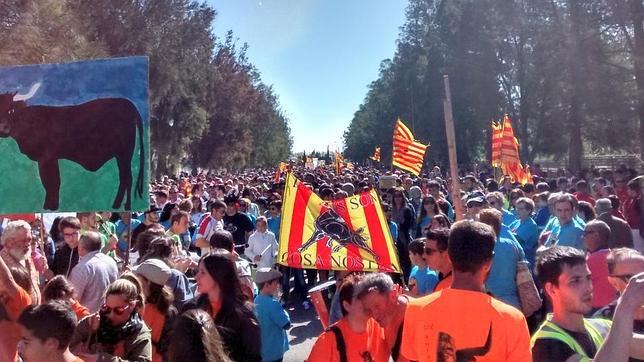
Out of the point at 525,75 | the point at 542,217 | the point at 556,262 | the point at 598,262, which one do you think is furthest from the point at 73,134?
the point at 525,75

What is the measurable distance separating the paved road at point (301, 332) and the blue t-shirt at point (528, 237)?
9.35ft

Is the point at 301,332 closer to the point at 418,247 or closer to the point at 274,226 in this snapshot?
the point at 274,226

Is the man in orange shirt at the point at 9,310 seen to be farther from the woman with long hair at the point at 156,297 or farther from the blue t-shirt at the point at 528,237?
the blue t-shirt at the point at 528,237

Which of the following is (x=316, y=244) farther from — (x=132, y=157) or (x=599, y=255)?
(x=599, y=255)

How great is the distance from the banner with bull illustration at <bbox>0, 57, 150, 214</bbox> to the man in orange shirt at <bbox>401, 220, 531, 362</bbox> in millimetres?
2793

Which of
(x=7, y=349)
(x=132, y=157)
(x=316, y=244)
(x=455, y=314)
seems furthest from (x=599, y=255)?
(x=7, y=349)

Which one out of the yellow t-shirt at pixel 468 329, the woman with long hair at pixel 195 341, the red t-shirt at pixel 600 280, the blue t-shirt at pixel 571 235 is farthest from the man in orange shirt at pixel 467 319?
the blue t-shirt at pixel 571 235

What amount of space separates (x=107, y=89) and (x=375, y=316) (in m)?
2.76

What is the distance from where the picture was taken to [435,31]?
169ft

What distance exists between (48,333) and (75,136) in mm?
2503

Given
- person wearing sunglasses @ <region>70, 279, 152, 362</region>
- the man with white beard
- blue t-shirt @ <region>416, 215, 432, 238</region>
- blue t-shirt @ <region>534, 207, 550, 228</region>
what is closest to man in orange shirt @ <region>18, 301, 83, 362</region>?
person wearing sunglasses @ <region>70, 279, 152, 362</region>

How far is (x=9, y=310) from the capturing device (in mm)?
4316

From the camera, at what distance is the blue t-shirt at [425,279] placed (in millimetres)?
5531

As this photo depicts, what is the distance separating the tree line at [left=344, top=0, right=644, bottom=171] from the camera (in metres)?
31.1
